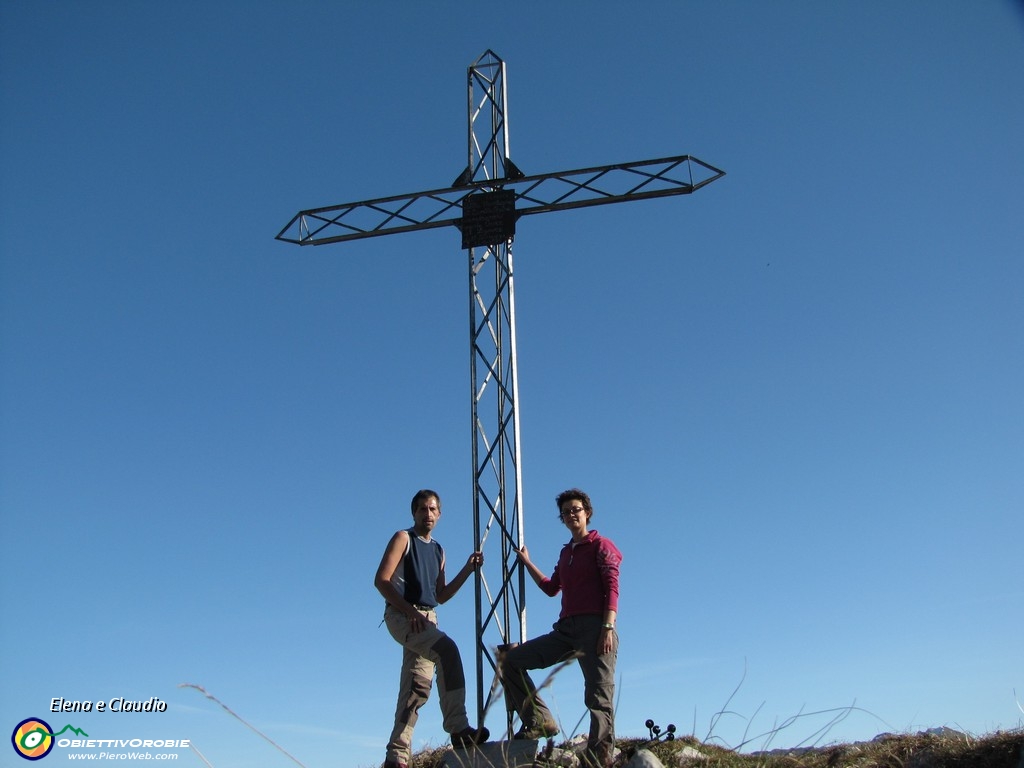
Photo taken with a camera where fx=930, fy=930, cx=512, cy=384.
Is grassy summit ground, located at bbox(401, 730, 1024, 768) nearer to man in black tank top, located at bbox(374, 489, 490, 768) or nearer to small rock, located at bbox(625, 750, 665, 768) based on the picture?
small rock, located at bbox(625, 750, 665, 768)

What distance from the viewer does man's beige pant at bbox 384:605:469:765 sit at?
6.57 metres

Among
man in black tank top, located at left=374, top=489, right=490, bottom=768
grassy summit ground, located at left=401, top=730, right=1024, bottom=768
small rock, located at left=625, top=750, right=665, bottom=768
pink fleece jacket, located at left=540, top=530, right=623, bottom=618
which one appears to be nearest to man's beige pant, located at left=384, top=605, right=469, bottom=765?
man in black tank top, located at left=374, top=489, right=490, bottom=768

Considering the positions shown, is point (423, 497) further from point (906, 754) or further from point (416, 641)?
point (906, 754)

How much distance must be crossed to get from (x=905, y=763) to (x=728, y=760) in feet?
4.68

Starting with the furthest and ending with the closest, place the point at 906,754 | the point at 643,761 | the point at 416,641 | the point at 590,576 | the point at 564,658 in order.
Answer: the point at 416,641
the point at 590,576
the point at 564,658
the point at 906,754
the point at 643,761

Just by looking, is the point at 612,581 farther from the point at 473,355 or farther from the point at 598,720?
the point at 473,355

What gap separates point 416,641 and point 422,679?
11.4 inches

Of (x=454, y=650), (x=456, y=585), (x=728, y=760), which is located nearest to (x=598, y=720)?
(x=728, y=760)

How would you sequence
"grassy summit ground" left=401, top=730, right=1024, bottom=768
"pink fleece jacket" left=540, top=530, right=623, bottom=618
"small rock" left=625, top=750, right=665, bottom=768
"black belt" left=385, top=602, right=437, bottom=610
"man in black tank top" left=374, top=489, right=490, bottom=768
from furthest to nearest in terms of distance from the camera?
1. "black belt" left=385, top=602, right=437, bottom=610
2. "man in black tank top" left=374, top=489, right=490, bottom=768
3. "pink fleece jacket" left=540, top=530, right=623, bottom=618
4. "small rock" left=625, top=750, right=665, bottom=768
5. "grassy summit ground" left=401, top=730, right=1024, bottom=768

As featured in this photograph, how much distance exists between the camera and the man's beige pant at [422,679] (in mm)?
6566

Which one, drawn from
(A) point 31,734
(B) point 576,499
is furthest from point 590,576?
(A) point 31,734

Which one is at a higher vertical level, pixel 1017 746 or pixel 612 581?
pixel 612 581

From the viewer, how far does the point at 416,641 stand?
6.64m

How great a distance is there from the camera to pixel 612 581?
629cm
